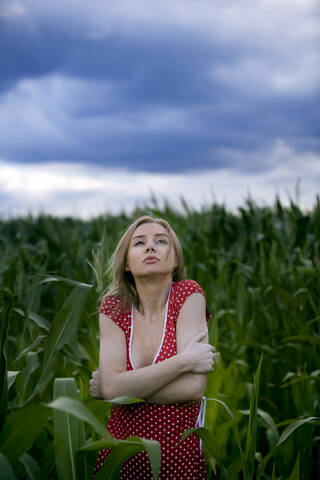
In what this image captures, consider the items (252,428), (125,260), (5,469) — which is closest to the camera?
(5,469)

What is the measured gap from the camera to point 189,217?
6.17 meters

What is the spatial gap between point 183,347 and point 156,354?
0.27 feet

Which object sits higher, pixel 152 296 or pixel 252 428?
pixel 152 296

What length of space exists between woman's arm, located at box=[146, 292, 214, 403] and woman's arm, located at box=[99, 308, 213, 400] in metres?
0.03

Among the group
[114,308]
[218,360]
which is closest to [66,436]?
[114,308]

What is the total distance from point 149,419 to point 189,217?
467 centimetres

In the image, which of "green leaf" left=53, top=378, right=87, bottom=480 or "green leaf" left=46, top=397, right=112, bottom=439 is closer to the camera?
"green leaf" left=46, top=397, right=112, bottom=439

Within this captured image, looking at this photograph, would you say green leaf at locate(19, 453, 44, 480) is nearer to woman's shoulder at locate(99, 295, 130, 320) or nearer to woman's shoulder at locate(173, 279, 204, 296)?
woman's shoulder at locate(99, 295, 130, 320)

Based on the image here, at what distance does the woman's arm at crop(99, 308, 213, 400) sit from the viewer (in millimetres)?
1454

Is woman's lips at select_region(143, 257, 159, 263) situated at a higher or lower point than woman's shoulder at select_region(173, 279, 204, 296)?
higher

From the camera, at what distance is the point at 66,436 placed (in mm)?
1301

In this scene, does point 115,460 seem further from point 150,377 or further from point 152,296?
point 152,296

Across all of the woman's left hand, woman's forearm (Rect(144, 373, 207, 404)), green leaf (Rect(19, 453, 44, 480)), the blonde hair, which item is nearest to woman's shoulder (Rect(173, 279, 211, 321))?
the blonde hair

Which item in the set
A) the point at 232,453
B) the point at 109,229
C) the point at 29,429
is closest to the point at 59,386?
the point at 29,429
